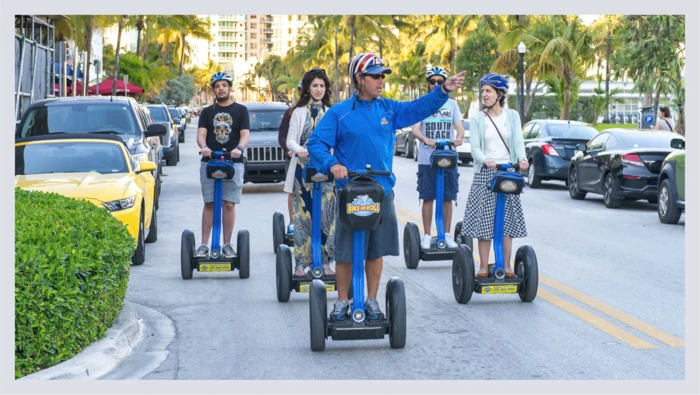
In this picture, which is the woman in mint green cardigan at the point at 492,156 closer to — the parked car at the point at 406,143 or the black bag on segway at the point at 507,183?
the black bag on segway at the point at 507,183

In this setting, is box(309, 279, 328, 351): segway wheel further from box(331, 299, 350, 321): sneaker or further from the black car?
the black car

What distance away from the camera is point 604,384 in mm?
6367

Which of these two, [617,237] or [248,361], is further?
[617,237]

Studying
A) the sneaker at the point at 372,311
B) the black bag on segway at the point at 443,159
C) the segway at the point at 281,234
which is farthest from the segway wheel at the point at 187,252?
the sneaker at the point at 372,311

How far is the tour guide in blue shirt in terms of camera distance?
715cm

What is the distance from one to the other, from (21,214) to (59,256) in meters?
1.62

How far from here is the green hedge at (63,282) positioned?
20.8 feet

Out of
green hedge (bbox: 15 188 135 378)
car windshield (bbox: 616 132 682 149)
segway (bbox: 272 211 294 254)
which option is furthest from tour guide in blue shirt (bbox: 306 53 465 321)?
car windshield (bbox: 616 132 682 149)

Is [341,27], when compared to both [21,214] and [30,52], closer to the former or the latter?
[30,52]

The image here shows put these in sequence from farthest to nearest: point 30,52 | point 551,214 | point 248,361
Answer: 1. point 30,52
2. point 551,214
3. point 248,361

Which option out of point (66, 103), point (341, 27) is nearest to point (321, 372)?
point (66, 103)

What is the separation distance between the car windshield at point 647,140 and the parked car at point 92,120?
869 centimetres

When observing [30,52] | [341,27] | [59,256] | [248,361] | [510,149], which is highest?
[341,27]

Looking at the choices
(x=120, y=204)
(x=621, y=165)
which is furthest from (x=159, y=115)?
(x=120, y=204)
